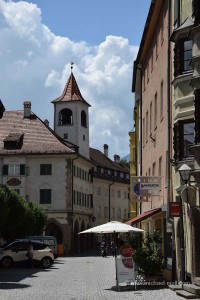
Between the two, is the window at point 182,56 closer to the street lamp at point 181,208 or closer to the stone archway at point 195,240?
the street lamp at point 181,208

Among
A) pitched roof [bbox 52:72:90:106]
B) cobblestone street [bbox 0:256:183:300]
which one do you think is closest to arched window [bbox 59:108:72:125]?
pitched roof [bbox 52:72:90:106]

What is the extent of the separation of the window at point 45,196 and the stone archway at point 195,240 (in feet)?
162

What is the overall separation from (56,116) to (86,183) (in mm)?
9582

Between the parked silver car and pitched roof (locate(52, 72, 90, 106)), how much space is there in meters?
42.7

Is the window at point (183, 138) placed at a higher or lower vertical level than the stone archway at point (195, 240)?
higher

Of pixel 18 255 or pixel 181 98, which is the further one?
pixel 18 255

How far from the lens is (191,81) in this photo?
2184 centimetres

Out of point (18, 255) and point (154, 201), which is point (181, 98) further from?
point (18, 255)

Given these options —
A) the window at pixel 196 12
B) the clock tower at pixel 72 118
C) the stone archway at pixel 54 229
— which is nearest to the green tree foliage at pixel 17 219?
the stone archway at pixel 54 229

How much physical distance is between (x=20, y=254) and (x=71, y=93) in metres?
44.7

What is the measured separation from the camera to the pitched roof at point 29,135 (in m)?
71.1

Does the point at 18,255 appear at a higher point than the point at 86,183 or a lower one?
lower

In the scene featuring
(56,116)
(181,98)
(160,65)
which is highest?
(56,116)

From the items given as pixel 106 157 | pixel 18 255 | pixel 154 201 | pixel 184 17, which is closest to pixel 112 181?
pixel 106 157
